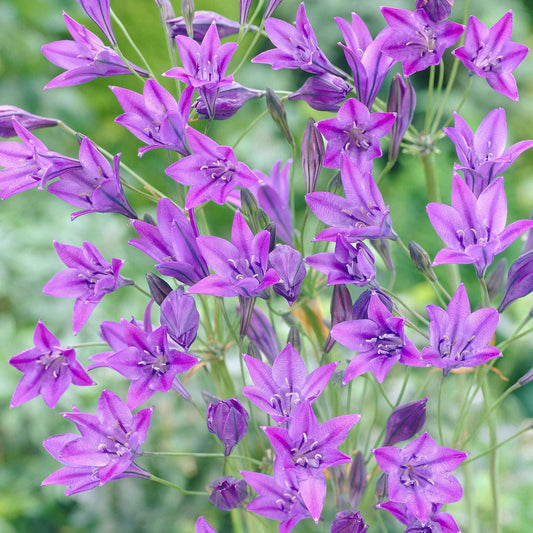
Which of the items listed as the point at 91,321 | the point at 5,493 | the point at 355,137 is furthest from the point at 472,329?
the point at 5,493

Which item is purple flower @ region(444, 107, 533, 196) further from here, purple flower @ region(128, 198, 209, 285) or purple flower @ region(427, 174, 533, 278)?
purple flower @ region(128, 198, 209, 285)

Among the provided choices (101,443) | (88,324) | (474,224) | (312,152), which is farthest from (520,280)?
(88,324)

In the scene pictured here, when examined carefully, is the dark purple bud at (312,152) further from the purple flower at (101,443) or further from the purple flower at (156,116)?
the purple flower at (101,443)

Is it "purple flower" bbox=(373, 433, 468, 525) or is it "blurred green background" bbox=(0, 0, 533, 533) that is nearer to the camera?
"purple flower" bbox=(373, 433, 468, 525)

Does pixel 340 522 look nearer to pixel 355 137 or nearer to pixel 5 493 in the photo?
pixel 355 137

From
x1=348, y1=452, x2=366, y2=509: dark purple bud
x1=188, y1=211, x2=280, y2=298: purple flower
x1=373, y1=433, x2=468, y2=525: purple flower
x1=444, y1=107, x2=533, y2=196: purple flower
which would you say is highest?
x1=444, y1=107, x2=533, y2=196: purple flower

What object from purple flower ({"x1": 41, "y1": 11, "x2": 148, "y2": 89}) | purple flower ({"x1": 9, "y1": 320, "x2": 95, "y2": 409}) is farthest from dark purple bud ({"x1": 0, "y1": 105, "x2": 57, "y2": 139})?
purple flower ({"x1": 9, "y1": 320, "x2": 95, "y2": 409})

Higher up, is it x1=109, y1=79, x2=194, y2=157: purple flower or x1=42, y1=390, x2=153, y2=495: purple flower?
x1=109, y1=79, x2=194, y2=157: purple flower
